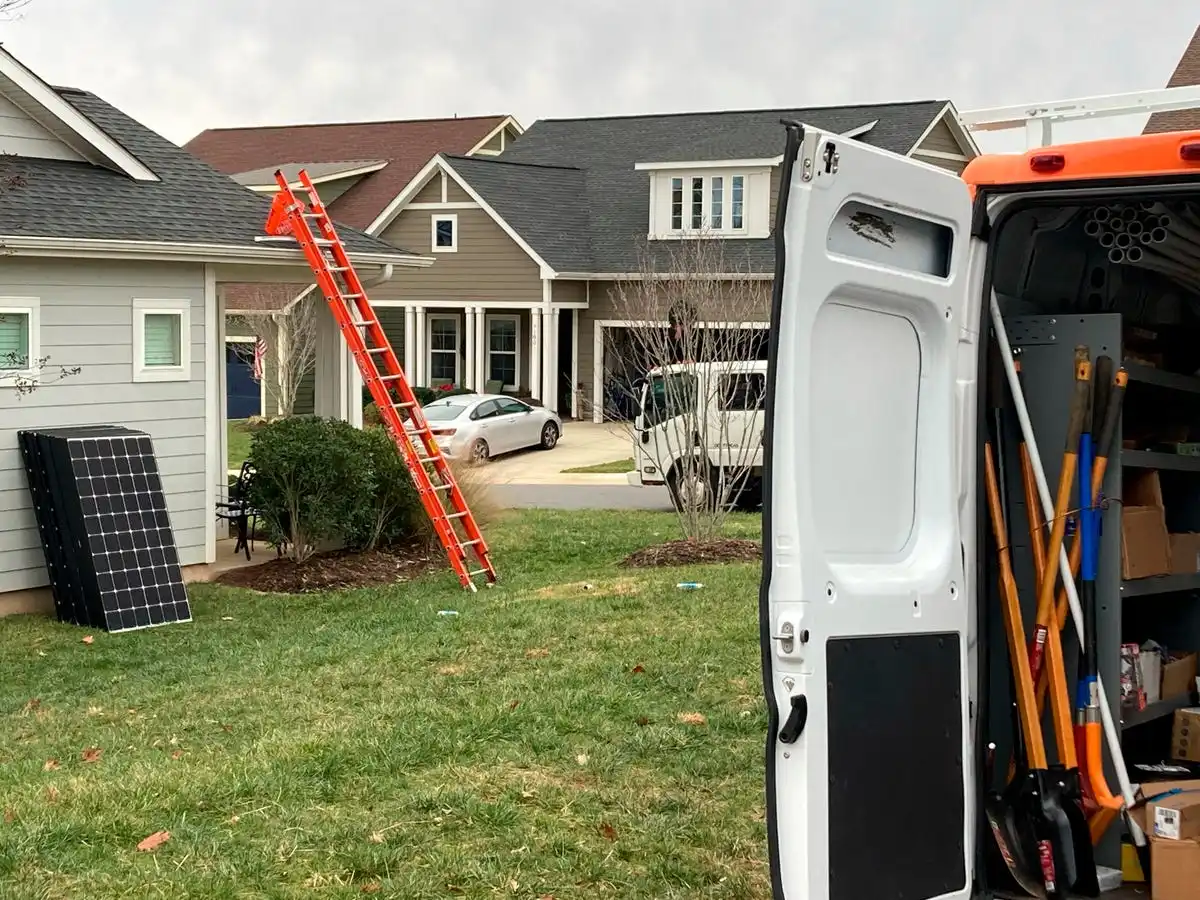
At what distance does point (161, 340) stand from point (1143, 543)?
9.88 m

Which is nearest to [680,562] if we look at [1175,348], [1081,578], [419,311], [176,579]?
[176,579]

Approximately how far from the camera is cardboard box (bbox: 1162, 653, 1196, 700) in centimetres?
529

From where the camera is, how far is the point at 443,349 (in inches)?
1388

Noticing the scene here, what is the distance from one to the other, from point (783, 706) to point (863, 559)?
0.47 m

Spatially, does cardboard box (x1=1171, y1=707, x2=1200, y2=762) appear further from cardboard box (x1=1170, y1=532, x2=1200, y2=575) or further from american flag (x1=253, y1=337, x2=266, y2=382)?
american flag (x1=253, y1=337, x2=266, y2=382)

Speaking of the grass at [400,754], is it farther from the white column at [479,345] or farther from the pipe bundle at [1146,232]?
the white column at [479,345]

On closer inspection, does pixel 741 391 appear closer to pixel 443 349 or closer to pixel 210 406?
pixel 210 406

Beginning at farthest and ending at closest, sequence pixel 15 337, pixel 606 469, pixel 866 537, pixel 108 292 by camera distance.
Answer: pixel 606 469
pixel 108 292
pixel 15 337
pixel 866 537

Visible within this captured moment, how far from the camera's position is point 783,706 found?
352 cm

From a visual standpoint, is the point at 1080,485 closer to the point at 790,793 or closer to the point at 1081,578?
the point at 1081,578

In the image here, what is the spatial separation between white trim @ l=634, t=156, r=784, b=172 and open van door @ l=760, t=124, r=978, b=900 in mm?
27659

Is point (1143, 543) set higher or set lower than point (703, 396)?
lower

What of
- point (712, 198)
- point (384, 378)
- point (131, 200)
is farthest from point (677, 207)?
point (131, 200)

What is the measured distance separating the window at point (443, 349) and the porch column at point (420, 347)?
567 mm
